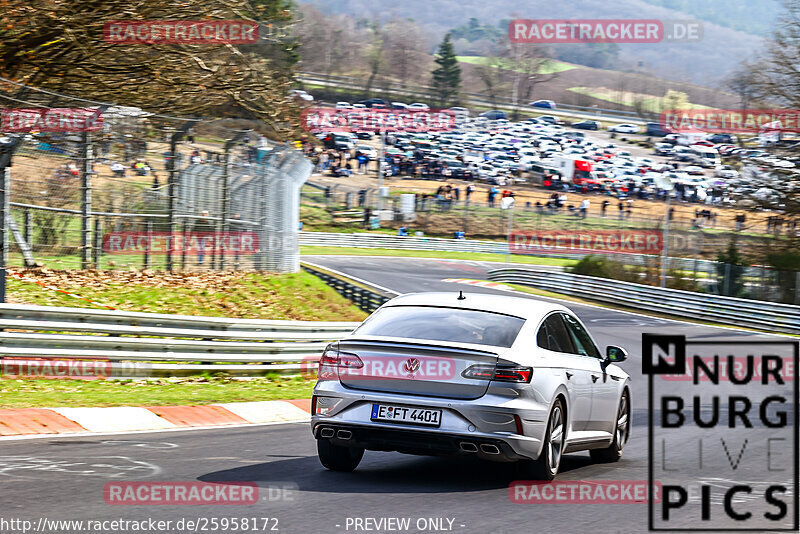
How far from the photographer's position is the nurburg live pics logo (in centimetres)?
677

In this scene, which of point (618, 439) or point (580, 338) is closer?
point (580, 338)

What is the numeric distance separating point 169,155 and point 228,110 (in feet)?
16.9

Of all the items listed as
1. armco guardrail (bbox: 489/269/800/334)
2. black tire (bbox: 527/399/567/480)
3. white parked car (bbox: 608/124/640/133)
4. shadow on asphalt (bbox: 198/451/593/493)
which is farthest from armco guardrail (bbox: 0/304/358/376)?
white parked car (bbox: 608/124/640/133)

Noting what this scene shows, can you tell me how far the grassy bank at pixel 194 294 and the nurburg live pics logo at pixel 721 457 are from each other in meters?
7.22

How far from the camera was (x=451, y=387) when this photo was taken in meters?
7.41

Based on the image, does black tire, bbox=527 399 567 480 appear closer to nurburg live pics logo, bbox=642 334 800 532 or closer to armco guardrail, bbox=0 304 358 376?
nurburg live pics logo, bbox=642 334 800 532

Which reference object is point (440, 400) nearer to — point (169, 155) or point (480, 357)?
point (480, 357)

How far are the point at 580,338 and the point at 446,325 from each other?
178 centimetres

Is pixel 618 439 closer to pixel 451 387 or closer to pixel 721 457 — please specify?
pixel 721 457

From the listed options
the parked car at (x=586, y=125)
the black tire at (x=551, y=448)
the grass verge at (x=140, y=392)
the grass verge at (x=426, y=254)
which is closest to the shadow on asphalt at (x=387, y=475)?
the black tire at (x=551, y=448)

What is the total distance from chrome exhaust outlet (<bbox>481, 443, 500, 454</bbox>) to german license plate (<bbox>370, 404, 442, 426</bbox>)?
0.34 meters

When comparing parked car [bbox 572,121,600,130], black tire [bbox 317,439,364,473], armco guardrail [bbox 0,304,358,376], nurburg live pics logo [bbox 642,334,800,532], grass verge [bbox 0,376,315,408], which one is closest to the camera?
nurburg live pics logo [bbox 642,334,800,532]

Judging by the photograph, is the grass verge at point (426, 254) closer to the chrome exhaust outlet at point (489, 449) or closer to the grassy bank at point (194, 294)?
the grassy bank at point (194, 294)

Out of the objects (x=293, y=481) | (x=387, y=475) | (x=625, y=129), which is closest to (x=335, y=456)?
(x=387, y=475)
